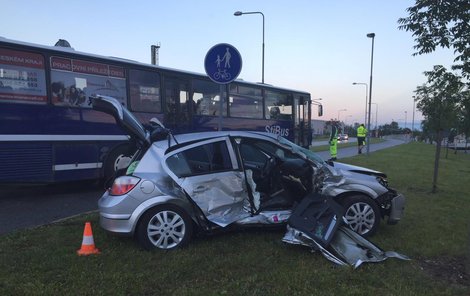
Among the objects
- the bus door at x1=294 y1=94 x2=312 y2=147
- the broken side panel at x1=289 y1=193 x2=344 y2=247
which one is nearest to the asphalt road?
the broken side panel at x1=289 y1=193 x2=344 y2=247

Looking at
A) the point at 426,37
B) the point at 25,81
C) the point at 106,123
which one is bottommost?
the point at 106,123

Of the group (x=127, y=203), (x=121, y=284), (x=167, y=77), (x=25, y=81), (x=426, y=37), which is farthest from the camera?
(x=167, y=77)

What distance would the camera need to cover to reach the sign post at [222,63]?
6.88 meters

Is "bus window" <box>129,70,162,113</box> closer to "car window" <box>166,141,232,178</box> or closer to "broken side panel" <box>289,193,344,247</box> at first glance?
"car window" <box>166,141,232,178</box>

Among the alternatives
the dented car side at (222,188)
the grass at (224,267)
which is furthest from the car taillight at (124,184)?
the grass at (224,267)

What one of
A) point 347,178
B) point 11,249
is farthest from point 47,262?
point 347,178

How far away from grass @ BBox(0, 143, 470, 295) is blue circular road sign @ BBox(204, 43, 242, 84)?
2.56m

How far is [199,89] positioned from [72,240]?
22.0 feet

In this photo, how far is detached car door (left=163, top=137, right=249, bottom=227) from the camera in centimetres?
524

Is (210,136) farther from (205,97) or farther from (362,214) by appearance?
(205,97)

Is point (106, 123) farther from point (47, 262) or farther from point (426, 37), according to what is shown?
point (426, 37)

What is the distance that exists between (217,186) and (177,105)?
5929 mm

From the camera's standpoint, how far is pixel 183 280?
419 cm

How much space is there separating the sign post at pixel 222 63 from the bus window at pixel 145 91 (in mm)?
3715
